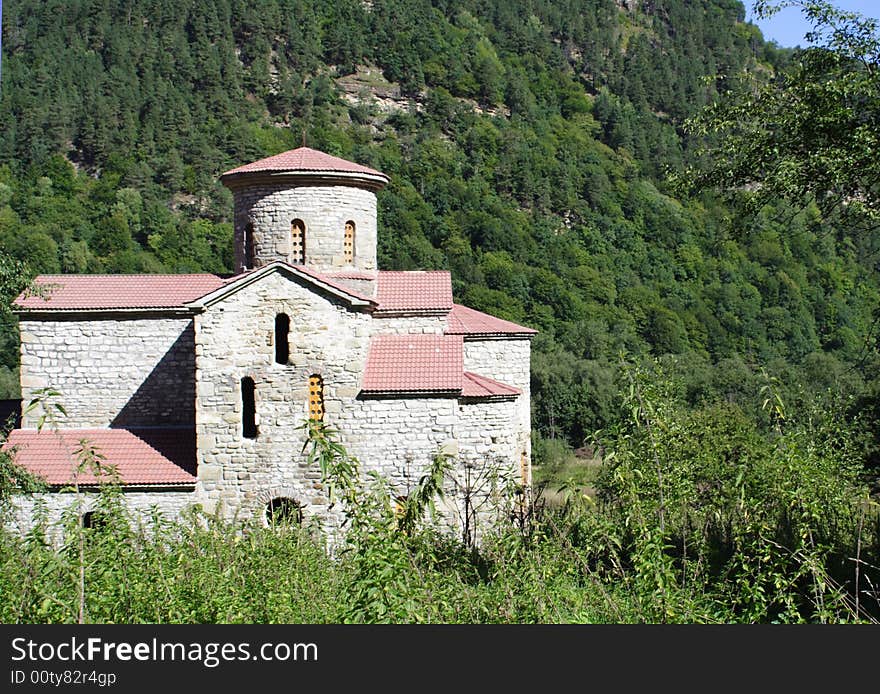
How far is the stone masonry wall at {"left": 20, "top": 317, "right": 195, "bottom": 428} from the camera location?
17.6 metres

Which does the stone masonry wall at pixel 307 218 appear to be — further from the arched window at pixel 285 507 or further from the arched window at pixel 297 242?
the arched window at pixel 285 507

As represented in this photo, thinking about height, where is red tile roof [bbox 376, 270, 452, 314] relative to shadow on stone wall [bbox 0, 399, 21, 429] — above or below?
above

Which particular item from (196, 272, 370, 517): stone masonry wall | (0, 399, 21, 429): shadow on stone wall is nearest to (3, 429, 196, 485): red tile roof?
(196, 272, 370, 517): stone masonry wall

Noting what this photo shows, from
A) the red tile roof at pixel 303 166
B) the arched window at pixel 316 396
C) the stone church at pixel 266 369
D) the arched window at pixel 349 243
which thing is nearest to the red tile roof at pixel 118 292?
the stone church at pixel 266 369

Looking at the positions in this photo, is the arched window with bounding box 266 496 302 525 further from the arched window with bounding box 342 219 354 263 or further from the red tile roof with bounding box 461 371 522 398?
the arched window with bounding box 342 219 354 263

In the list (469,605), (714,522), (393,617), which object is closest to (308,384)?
(714,522)

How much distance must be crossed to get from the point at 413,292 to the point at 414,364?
2.11 meters

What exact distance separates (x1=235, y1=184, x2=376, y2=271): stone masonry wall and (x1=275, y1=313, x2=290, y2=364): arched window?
92.7 inches

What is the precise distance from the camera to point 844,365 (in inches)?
1951

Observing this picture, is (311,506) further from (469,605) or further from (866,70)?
(866,70)

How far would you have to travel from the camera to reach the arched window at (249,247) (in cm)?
1869

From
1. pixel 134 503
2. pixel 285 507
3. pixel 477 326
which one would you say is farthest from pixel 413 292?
pixel 134 503

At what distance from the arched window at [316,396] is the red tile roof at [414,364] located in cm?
67

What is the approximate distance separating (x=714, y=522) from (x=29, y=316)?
11330 millimetres
